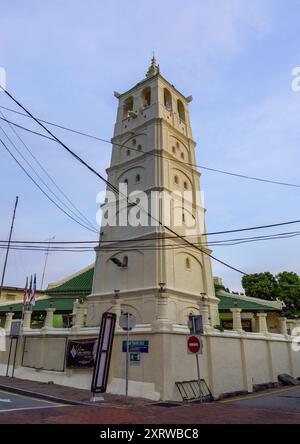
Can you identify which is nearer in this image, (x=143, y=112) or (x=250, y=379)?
(x=250, y=379)

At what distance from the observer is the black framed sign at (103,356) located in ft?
41.7

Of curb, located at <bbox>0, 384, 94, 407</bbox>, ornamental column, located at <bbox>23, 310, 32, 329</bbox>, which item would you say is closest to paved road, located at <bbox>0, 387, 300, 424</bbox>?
curb, located at <bbox>0, 384, 94, 407</bbox>

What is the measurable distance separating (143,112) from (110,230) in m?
11.9

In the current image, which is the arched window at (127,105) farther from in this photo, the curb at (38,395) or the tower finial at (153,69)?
the curb at (38,395)

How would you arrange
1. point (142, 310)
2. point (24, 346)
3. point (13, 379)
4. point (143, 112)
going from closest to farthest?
1. point (13, 379)
2. point (24, 346)
3. point (142, 310)
4. point (143, 112)

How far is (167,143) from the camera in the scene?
28797mm

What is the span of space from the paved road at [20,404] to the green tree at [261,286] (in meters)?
37.0

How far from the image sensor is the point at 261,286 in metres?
44.7

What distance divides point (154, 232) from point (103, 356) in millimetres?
11463

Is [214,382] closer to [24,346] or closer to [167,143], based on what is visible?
[24,346]

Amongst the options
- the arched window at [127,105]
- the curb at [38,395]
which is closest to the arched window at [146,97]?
the arched window at [127,105]

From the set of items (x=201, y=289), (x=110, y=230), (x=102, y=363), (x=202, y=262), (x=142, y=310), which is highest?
(x=110, y=230)

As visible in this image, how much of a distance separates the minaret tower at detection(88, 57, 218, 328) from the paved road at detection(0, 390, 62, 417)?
734cm
